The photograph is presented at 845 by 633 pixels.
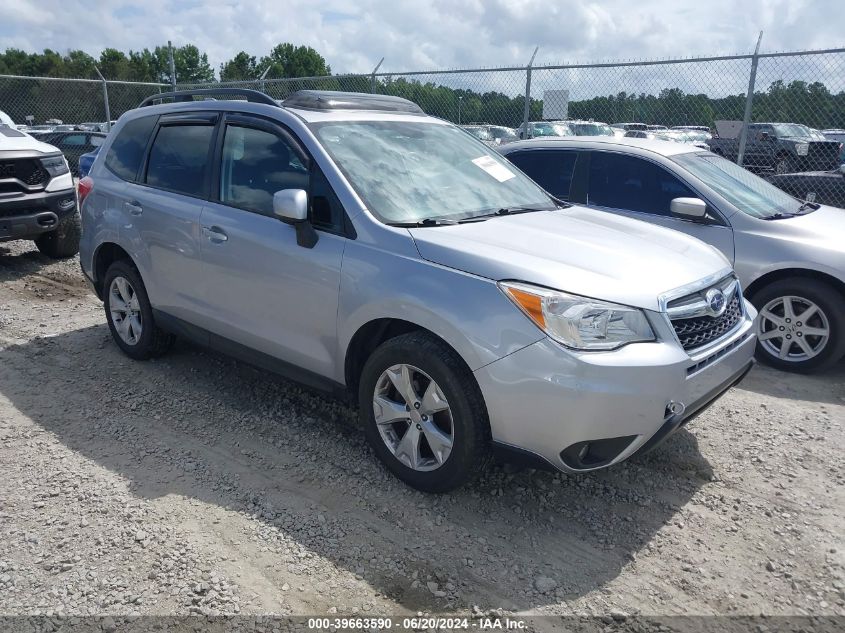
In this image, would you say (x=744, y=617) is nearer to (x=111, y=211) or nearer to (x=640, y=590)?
(x=640, y=590)

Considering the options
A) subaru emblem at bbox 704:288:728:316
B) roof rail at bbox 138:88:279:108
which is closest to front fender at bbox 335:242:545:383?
subaru emblem at bbox 704:288:728:316

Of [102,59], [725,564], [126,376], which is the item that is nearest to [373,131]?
[126,376]

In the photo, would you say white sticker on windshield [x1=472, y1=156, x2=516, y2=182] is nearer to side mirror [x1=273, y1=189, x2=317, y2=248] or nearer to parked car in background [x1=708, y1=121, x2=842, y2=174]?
side mirror [x1=273, y1=189, x2=317, y2=248]

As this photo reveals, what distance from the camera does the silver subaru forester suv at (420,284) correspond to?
2818 millimetres

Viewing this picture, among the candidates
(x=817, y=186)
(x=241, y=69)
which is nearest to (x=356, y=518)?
(x=817, y=186)

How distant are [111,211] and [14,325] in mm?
1823

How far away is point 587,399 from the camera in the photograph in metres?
2.72

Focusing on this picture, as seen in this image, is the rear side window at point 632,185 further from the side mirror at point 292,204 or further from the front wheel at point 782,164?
the front wheel at point 782,164

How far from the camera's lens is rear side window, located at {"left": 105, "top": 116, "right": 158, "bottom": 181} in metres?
4.77

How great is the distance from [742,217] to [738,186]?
565 mm

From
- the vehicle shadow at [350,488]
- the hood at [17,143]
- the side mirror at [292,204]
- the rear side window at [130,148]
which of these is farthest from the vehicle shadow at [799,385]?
the hood at [17,143]

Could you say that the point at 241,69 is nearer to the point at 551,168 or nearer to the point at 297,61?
the point at 297,61

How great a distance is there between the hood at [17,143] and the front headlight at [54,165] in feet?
0.29

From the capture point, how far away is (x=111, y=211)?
486 centimetres
